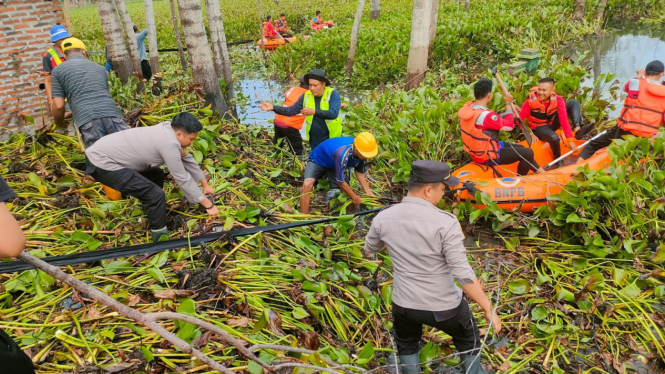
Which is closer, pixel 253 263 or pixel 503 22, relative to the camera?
pixel 253 263

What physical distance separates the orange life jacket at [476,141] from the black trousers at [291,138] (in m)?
2.14

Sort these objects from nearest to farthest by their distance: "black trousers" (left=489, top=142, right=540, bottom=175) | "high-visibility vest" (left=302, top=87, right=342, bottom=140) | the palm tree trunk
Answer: "black trousers" (left=489, top=142, right=540, bottom=175) < "high-visibility vest" (left=302, top=87, right=342, bottom=140) < the palm tree trunk

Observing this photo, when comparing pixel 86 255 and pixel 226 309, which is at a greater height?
pixel 86 255

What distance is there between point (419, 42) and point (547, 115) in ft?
8.85

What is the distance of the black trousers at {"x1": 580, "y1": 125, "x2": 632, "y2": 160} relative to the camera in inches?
212

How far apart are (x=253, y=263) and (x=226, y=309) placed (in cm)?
56

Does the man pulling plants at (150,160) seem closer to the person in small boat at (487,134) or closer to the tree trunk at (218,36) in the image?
the person in small boat at (487,134)

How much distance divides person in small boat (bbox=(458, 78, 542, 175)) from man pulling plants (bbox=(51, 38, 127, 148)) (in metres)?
3.57

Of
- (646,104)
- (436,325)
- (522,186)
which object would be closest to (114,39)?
(522,186)

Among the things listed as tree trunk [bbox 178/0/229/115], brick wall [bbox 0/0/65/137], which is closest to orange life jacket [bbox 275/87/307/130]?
tree trunk [bbox 178/0/229/115]

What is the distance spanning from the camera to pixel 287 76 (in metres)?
11.9

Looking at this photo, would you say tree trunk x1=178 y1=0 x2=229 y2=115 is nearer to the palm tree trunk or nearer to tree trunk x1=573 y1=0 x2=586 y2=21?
the palm tree trunk

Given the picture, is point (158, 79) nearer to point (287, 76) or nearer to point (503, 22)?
point (287, 76)

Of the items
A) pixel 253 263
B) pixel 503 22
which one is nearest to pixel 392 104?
pixel 253 263
